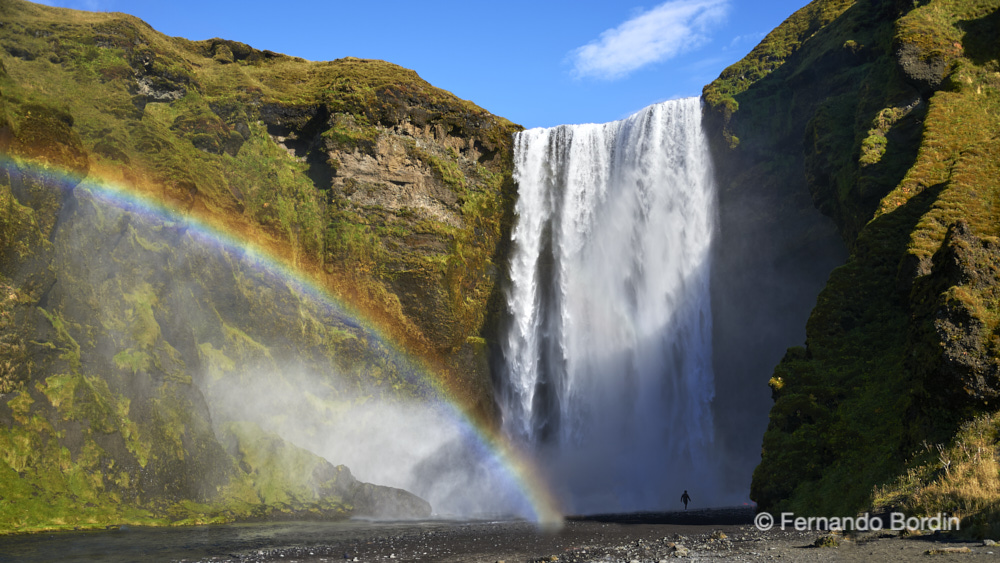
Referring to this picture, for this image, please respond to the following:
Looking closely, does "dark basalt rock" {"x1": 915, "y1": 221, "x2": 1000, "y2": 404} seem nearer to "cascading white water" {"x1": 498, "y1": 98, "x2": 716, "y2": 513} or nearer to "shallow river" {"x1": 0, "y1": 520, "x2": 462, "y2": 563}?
"shallow river" {"x1": 0, "y1": 520, "x2": 462, "y2": 563}

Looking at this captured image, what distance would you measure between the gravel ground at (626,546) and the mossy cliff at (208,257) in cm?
1175

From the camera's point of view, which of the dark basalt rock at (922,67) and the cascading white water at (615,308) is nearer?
the dark basalt rock at (922,67)

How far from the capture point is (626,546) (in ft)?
59.5

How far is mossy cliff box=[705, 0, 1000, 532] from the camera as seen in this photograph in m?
17.5

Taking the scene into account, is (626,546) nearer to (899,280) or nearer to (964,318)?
(964,318)

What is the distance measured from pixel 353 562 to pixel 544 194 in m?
38.8

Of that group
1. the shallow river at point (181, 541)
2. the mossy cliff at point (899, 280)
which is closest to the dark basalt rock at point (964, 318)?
the mossy cliff at point (899, 280)

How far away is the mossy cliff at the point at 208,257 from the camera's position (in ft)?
91.8

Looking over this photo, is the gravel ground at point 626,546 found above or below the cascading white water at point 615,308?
below

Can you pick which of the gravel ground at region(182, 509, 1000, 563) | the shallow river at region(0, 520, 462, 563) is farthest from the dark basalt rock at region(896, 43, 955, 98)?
the shallow river at region(0, 520, 462, 563)

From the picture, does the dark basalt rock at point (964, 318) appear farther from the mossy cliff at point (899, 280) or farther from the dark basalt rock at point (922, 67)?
the dark basalt rock at point (922, 67)

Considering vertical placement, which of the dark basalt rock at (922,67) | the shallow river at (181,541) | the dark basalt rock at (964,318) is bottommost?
the shallow river at (181,541)

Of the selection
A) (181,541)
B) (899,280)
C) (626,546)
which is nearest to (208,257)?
(181,541)

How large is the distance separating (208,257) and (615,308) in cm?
2817
